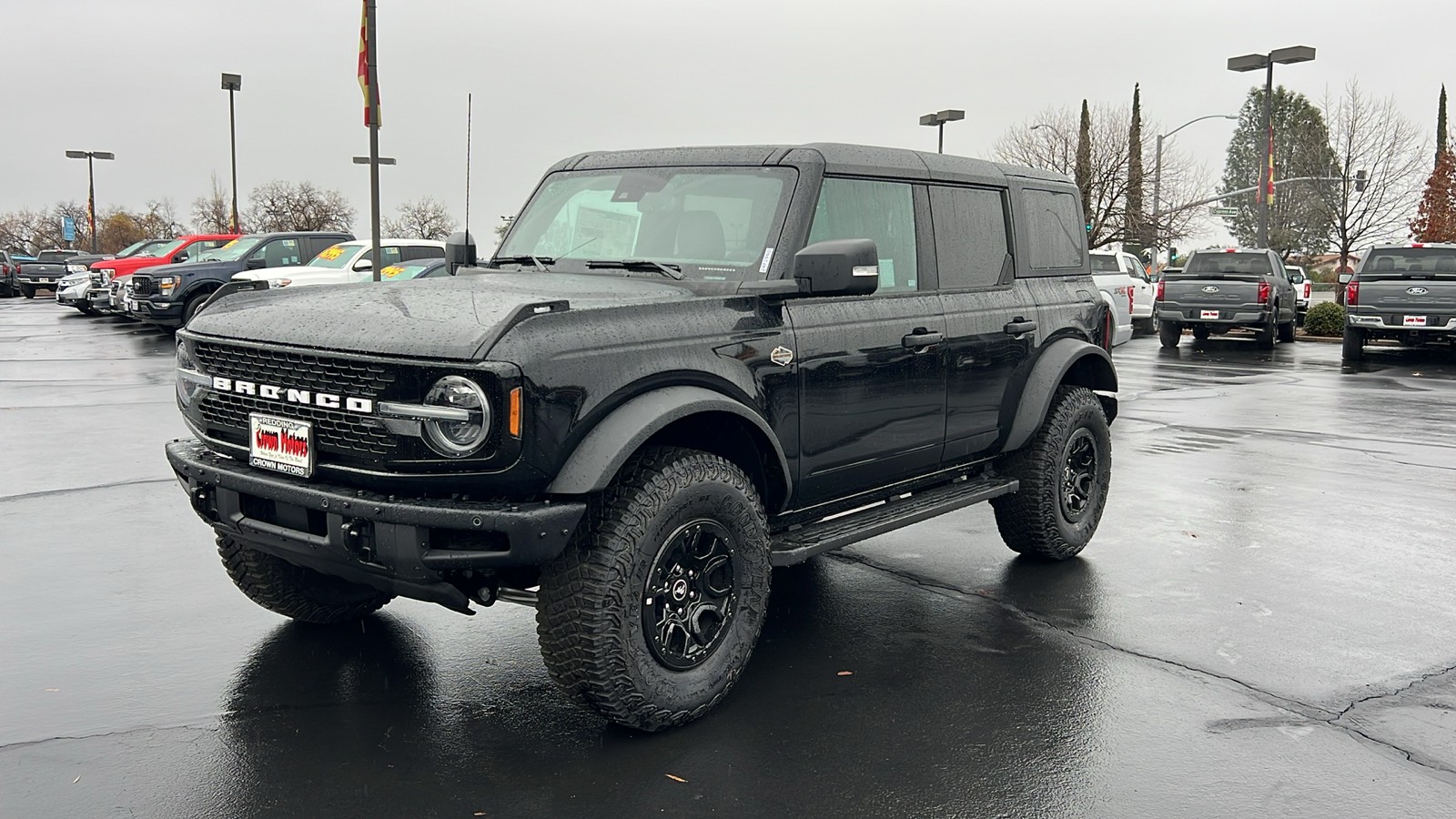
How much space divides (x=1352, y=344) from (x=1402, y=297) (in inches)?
45.4

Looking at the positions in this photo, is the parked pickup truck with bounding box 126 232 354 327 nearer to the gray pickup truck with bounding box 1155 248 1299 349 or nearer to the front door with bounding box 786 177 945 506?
the gray pickup truck with bounding box 1155 248 1299 349

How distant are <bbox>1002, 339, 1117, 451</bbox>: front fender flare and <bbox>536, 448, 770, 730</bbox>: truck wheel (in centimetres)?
200

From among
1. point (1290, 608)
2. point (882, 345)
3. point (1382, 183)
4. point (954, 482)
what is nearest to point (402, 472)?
point (882, 345)

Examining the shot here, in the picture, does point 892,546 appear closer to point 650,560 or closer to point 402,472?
point 650,560

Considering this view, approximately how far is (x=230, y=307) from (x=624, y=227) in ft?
5.14

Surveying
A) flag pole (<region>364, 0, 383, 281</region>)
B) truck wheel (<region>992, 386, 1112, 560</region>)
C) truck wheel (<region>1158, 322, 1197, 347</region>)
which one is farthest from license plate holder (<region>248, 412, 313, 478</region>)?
truck wheel (<region>1158, 322, 1197, 347</region>)

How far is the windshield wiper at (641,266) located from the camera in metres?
4.68

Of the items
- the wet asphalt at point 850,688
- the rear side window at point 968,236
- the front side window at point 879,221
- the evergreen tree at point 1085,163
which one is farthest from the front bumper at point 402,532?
the evergreen tree at point 1085,163

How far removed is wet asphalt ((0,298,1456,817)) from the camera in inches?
143

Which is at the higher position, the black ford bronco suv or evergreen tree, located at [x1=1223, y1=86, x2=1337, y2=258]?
evergreen tree, located at [x1=1223, y1=86, x2=1337, y2=258]

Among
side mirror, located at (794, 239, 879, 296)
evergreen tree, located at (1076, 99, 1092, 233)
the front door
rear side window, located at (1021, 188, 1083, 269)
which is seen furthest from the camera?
evergreen tree, located at (1076, 99, 1092, 233)

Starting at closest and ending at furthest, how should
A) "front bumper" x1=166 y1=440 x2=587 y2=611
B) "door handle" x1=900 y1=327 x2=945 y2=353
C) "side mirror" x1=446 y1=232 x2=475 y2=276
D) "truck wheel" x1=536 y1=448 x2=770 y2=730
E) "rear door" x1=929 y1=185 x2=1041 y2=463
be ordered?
"front bumper" x1=166 y1=440 x2=587 y2=611
"truck wheel" x1=536 y1=448 x2=770 y2=730
"door handle" x1=900 y1=327 x2=945 y2=353
"rear door" x1=929 y1=185 x2=1041 y2=463
"side mirror" x1=446 y1=232 x2=475 y2=276

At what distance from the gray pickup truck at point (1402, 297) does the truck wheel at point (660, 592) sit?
1759cm

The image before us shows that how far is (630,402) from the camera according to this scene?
391 centimetres
